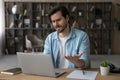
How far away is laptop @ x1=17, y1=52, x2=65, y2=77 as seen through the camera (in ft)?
5.78

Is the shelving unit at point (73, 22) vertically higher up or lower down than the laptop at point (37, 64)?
higher up

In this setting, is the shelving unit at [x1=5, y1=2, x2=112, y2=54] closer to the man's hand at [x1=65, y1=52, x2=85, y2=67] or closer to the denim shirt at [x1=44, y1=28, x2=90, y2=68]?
the denim shirt at [x1=44, y1=28, x2=90, y2=68]

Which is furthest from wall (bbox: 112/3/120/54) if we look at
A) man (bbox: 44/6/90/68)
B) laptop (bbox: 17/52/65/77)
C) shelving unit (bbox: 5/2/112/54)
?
laptop (bbox: 17/52/65/77)

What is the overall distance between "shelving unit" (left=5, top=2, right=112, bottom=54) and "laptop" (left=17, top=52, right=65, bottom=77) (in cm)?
606

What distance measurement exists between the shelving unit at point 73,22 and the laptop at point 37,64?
6.06 metres

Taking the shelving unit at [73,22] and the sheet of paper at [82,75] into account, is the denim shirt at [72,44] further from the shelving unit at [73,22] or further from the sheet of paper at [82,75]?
the shelving unit at [73,22]

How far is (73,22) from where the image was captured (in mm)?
8031

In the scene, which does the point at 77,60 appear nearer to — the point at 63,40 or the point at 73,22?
the point at 63,40

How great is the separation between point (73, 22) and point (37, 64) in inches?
249

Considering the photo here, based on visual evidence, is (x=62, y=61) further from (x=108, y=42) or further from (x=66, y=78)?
(x=108, y=42)

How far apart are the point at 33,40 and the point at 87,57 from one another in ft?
16.3

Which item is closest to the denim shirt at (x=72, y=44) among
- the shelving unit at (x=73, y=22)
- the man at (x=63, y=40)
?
the man at (x=63, y=40)

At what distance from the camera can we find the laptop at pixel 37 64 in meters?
1.76

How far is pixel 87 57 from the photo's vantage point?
2225 millimetres
